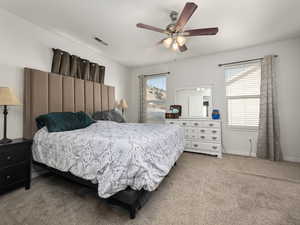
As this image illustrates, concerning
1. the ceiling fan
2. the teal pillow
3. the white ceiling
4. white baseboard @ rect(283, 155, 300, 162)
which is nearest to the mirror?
the white ceiling

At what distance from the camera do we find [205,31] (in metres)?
2.00

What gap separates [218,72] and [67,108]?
3.87 m

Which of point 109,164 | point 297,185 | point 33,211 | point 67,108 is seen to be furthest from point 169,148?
point 67,108

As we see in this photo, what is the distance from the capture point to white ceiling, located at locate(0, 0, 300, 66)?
2.00m

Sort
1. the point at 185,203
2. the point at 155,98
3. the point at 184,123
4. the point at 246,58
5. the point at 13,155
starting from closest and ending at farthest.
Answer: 1. the point at 185,203
2. the point at 13,155
3. the point at 246,58
4. the point at 184,123
5. the point at 155,98

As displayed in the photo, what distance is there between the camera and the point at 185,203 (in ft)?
5.39

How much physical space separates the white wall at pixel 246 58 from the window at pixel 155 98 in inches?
8.6

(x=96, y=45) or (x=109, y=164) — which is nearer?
(x=109, y=164)

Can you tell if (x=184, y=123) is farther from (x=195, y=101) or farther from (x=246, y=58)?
(x=246, y=58)

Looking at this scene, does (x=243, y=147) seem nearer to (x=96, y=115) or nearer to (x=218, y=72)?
(x=218, y=72)

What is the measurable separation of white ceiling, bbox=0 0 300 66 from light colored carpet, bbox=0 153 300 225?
8.82 ft

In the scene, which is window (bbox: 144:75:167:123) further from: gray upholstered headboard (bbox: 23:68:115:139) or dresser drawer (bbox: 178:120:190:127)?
gray upholstered headboard (bbox: 23:68:115:139)

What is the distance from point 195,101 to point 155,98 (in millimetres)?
1338

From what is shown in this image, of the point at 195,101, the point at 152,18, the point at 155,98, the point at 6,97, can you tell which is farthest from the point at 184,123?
the point at 6,97
